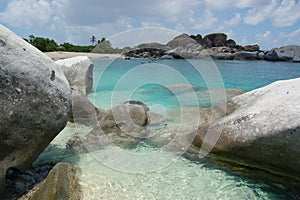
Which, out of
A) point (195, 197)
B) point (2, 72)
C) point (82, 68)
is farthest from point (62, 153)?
point (82, 68)

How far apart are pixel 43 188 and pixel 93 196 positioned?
766mm

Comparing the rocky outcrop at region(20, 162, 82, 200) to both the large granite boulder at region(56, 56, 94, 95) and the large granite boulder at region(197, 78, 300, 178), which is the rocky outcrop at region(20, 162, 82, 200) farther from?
the large granite boulder at region(56, 56, 94, 95)

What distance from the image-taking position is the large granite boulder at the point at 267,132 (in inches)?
167

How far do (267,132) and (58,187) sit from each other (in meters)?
3.52

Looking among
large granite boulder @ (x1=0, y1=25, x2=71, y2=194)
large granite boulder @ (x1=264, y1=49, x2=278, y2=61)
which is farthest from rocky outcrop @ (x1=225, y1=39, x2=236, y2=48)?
large granite boulder @ (x1=0, y1=25, x2=71, y2=194)

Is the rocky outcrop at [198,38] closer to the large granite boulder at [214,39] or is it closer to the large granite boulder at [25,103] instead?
the large granite boulder at [214,39]

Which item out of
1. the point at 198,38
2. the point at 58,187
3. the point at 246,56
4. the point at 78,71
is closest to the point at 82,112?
the point at 58,187

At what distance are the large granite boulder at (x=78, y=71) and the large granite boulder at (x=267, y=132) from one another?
8101 mm

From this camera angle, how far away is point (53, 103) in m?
4.35

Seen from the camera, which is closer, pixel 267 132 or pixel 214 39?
pixel 267 132

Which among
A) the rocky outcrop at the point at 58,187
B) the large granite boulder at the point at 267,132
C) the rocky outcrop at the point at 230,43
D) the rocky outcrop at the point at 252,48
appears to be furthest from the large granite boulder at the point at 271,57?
the rocky outcrop at the point at 58,187

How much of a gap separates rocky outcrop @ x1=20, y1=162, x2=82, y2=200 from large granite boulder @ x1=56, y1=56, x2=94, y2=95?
8457 mm

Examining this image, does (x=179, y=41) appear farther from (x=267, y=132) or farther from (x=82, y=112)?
(x=267, y=132)

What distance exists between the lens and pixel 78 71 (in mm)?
12344
